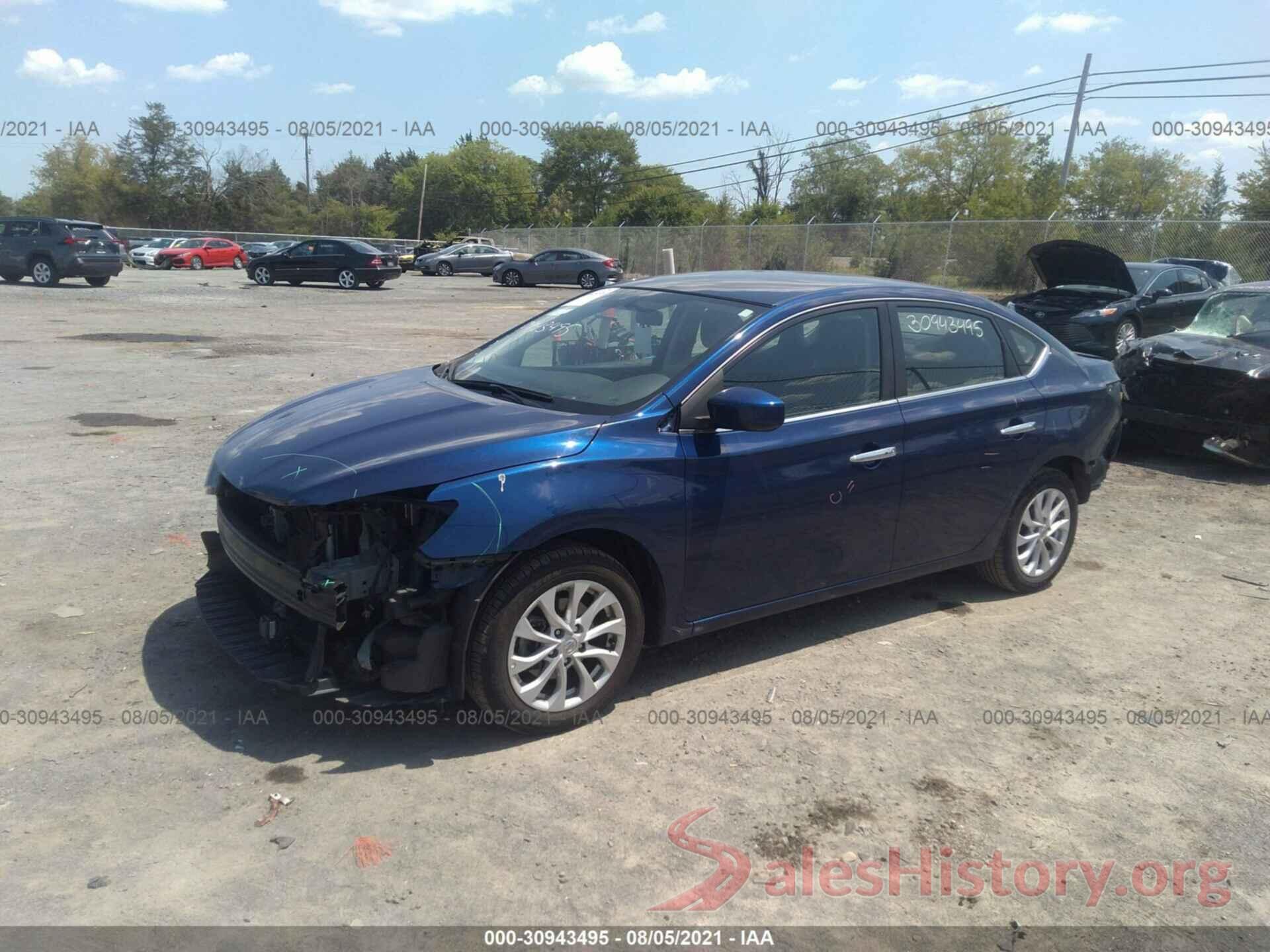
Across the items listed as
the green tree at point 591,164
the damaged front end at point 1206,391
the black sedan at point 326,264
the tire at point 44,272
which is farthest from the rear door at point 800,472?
the green tree at point 591,164

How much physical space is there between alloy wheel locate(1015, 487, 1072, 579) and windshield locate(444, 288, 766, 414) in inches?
84.7

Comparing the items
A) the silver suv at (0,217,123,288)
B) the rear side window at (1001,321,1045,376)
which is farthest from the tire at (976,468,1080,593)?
the silver suv at (0,217,123,288)

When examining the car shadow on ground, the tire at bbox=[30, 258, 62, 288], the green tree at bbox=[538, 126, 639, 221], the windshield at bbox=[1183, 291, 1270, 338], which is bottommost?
the car shadow on ground

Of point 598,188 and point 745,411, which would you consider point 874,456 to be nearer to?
point 745,411

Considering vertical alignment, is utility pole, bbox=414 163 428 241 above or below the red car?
above

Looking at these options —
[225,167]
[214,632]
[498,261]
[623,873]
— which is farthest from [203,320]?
[225,167]

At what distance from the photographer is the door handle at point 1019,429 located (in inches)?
207

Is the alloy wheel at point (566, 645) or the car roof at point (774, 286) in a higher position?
the car roof at point (774, 286)

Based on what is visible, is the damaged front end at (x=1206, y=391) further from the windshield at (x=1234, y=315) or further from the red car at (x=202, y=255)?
the red car at (x=202, y=255)

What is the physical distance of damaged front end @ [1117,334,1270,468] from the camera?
8.14 m

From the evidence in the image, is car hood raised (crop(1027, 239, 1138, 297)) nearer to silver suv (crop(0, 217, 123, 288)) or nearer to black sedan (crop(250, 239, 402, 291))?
black sedan (crop(250, 239, 402, 291))

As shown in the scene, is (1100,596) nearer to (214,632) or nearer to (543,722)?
(543,722)

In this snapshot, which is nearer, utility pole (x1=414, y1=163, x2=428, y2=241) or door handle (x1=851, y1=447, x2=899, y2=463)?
door handle (x1=851, y1=447, x2=899, y2=463)

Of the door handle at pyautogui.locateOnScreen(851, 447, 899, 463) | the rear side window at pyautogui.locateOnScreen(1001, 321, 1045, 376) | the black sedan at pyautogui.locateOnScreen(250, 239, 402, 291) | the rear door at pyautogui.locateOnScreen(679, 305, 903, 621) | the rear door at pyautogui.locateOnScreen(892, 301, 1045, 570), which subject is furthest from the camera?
A: the black sedan at pyautogui.locateOnScreen(250, 239, 402, 291)
